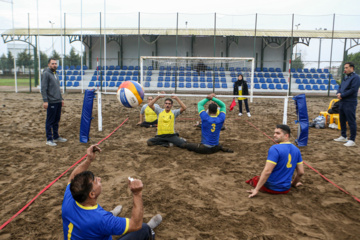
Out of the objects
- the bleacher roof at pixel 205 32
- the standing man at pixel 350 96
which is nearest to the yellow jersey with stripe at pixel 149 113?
the standing man at pixel 350 96

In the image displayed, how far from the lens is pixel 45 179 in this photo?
4461 millimetres

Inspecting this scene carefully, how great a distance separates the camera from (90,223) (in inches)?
82.6

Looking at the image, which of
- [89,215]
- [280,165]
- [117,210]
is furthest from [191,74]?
[89,215]

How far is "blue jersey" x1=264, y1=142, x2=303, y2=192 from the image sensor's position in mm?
3623

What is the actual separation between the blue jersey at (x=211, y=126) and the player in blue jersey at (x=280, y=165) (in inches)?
80.9

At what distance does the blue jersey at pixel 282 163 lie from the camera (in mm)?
3623

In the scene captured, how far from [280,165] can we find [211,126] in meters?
2.26

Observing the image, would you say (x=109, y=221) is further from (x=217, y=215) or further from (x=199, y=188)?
(x=199, y=188)

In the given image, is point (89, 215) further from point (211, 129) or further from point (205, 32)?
point (205, 32)

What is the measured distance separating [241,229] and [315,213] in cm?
112

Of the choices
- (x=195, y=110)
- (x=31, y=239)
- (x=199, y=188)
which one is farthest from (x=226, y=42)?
(x=31, y=239)

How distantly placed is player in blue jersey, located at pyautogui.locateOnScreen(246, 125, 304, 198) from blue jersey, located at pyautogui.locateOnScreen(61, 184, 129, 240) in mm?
2211

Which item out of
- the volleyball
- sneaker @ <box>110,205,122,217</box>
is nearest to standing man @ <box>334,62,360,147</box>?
the volleyball

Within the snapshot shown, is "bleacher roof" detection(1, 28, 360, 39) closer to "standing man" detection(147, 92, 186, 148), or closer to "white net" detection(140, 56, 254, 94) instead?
"white net" detection(140, 56, 254, 94)
